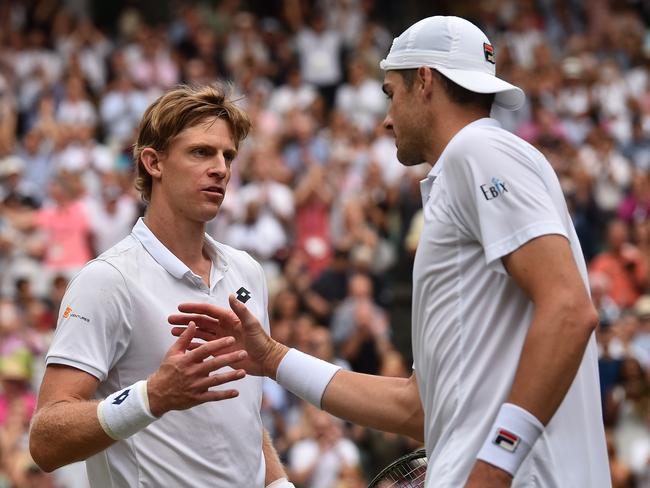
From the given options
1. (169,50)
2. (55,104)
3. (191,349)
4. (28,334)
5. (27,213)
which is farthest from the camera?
(169,50)

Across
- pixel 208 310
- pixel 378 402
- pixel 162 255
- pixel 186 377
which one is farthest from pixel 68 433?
pixel 378 402

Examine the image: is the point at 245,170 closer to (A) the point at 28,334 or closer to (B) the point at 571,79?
(A) the point at 28,334

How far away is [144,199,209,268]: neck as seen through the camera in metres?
4.76

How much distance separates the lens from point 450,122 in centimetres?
402

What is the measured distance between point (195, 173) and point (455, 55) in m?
1.14

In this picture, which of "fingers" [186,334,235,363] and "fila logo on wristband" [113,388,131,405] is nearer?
"fingers" [186,334,235,363]

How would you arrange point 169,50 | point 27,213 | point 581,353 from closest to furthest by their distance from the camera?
point 581,353 → point 27,213 → point 169,50

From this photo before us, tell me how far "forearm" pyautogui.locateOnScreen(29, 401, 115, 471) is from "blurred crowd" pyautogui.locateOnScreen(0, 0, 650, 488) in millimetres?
6129

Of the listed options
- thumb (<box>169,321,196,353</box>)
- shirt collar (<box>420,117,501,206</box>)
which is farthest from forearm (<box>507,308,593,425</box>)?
thumb (<box>169,321,196,353</box>)

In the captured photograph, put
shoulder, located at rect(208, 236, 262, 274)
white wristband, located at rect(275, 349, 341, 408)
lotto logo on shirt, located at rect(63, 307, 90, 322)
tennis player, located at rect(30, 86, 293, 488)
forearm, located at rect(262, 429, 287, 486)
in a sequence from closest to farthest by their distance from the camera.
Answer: tennis player, located at rect(30, 86, 293, 488) < lotto logo on shirt, located at rect(63, 307, 90, 322) < white wristband, located at rect(275, 349, 341, 408) < forearm, located at rect(262, 429, 287, 486) < shoulder, located at rect(208, 236, 262, 274)

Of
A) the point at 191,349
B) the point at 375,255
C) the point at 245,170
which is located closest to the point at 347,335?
the point at 375,255

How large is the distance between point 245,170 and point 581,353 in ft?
38.7

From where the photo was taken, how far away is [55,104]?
17078 millimetres

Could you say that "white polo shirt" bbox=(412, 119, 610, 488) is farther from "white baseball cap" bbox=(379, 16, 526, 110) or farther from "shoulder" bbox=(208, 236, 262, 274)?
"shoulder" bbox=(208, 236, 262, 274)
